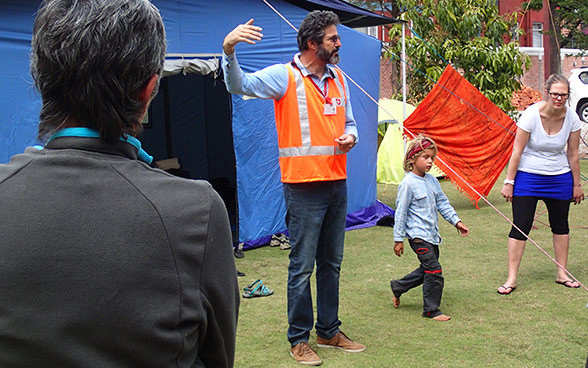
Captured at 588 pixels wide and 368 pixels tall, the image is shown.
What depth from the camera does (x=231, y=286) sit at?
3.29 ft

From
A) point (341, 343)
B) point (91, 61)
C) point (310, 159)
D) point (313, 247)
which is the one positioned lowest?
point (341, 343)

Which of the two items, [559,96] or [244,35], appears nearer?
[244,35]

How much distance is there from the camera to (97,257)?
A: 859 millimetres

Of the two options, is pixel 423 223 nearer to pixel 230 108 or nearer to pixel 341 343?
pixel 341 343

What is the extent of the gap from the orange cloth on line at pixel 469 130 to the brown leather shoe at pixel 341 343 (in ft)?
14.1

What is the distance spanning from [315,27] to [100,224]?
7.88ft

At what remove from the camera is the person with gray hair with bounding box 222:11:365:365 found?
3.04 meters

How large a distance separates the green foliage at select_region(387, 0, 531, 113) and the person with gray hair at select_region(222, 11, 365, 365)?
22.1 ft

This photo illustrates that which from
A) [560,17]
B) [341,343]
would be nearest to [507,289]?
[341,343]

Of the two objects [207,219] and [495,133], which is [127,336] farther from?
[495,133]

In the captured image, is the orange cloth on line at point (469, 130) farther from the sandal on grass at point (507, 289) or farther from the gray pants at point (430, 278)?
the gray pants at point (430, 278)

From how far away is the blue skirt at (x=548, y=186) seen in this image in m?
4.29

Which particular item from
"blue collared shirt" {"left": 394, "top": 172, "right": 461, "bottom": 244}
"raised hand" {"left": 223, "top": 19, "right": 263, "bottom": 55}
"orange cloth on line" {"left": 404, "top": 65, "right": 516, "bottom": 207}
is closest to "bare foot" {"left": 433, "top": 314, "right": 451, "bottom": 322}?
"blue collared shirt" {"left": 394, "top": 172, "right": 461, "bottom": 244}

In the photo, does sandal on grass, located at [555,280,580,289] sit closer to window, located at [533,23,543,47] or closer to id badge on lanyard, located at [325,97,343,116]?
id badge on lanyard, located at [325,97,343,116]
